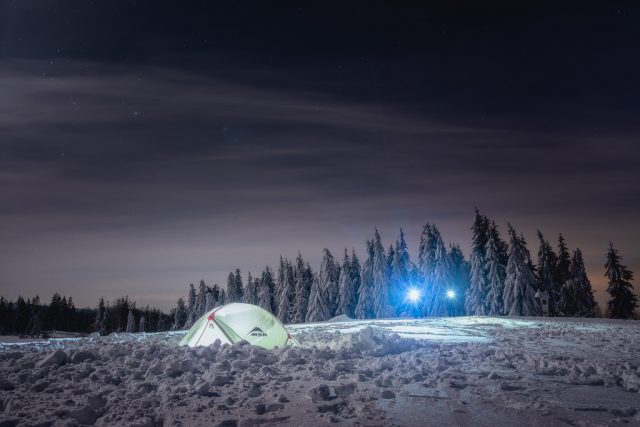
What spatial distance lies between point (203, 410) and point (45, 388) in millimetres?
2929

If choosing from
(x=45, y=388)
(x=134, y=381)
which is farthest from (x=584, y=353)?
(x=45, y=388)

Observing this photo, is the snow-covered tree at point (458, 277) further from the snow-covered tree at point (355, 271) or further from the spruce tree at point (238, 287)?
the spruce tree at point (238, 287)

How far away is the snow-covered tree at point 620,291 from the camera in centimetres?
4956

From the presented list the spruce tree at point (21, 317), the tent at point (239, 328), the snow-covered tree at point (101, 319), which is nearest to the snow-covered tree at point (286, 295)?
the tent at point (239, 328)

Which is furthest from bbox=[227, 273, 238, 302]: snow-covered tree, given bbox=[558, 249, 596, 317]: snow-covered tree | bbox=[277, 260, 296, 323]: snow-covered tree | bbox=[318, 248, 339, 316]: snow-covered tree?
bbox=[558, 249, 596, 317]: snow-covered tree

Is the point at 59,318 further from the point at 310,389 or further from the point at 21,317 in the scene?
the point at 310,389

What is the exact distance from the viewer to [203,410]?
5289mm

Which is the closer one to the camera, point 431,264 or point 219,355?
point 219,355

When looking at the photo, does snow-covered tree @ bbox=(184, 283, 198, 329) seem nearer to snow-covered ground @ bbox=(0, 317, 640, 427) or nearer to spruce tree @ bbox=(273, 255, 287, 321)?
spruce tree @ bbox=(273, 255, 287, 321)

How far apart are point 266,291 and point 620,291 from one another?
176ft

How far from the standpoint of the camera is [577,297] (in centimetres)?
5253

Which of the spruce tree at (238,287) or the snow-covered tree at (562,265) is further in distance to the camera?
the spruce tree at (238,287)

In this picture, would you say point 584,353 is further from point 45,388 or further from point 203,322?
point 45,388

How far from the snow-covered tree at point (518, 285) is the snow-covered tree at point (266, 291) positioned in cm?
3988
